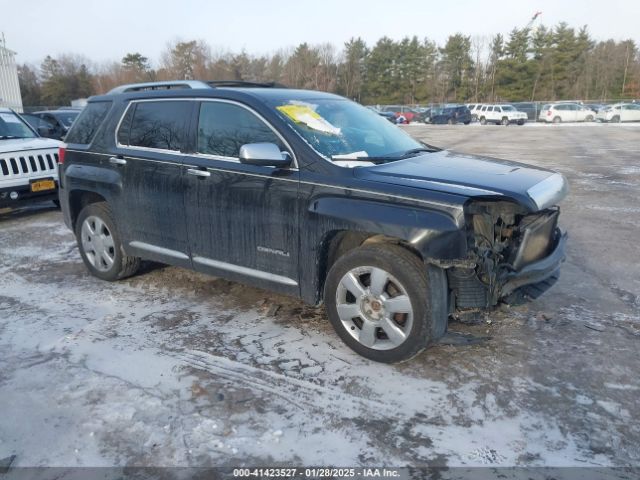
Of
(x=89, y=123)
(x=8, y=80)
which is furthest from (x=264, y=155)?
(x=8, y=80)

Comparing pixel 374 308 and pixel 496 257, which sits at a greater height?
pixel 496 257

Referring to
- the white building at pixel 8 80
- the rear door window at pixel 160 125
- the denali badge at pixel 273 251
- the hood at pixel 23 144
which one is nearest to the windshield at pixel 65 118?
the hood at pixel 23 144

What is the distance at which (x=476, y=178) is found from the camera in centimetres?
345

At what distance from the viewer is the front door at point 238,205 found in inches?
148

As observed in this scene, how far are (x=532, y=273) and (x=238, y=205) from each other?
2216mm

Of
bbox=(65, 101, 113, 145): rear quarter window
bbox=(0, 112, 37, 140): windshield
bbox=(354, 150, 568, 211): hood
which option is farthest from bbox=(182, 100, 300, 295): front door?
bbox=(0, 112, 37, 140): windshield

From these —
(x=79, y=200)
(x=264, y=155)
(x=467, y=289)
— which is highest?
(x=264, y=155)

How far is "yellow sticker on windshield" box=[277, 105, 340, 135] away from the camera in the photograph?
3.90m

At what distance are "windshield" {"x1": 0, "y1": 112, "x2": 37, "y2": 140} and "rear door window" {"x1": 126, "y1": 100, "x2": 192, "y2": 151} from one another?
5.14 meters

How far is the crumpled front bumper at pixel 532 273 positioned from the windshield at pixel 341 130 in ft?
4.48

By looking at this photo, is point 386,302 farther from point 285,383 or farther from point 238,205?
point 238,205

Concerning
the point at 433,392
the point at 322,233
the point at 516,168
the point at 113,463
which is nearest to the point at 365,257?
the point at 322,233

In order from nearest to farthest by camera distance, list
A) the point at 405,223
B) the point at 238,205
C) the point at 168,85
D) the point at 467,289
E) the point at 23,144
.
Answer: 1. the point at 405,223
2. the point at 467,289
3. the point at 238,205
4. the point at 168,85
5. the point at 23,144

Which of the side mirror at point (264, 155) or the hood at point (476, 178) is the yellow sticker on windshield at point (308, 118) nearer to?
the side mirror at point (264, 155)
